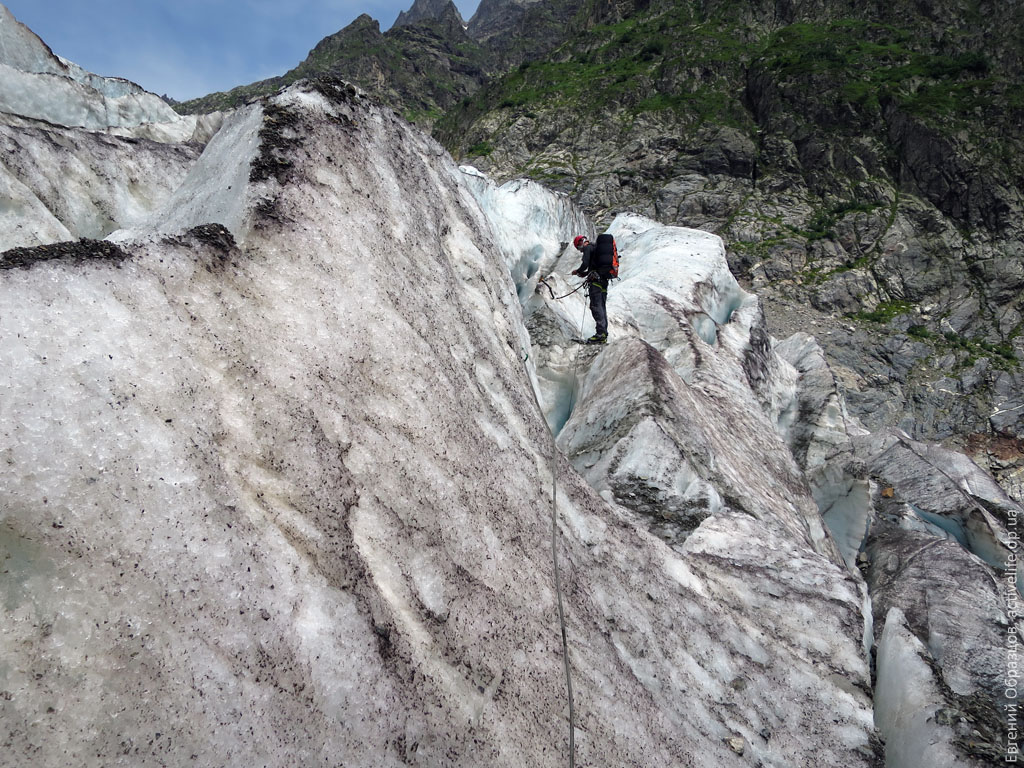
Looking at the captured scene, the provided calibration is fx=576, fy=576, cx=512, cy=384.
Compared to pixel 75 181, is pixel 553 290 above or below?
below

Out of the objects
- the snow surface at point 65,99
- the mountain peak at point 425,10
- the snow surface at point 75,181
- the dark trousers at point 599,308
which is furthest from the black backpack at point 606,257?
the mountain peak at point 425,10

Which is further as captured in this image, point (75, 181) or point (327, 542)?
point (75, 181)

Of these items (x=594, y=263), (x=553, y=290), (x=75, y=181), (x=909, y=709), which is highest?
(x=594, y=263)

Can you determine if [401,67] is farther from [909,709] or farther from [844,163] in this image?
[909,709]

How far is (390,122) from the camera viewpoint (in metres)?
5.57

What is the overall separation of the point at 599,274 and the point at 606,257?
341 millimetres

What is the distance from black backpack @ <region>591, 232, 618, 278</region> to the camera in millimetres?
10703

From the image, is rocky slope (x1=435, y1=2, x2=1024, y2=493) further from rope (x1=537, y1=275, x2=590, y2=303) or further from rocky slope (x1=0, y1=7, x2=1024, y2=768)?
rocky slope (x1=0, y1=7, x2=1024, y2=768)

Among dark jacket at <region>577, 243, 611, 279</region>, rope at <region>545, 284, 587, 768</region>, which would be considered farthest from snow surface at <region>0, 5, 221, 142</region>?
rope at <region>545, 284, 587, 768</region>

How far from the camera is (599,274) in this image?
10.7 metres

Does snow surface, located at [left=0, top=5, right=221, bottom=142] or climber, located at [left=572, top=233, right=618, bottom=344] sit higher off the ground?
snow surface, located at [left=0, top=5, right=221, bottom=142]

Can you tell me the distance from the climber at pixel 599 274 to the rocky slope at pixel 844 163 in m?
25.0

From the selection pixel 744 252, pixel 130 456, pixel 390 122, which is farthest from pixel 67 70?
pixel 744 252

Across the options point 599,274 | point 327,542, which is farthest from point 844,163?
point 327,542
